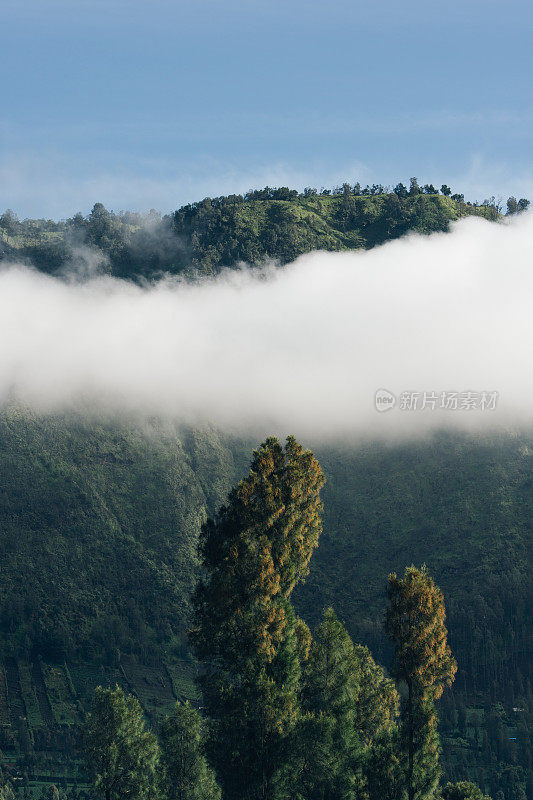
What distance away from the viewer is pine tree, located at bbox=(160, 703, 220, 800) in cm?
9181

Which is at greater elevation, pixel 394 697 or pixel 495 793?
pixel 394 697

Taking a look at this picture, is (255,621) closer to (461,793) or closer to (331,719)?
(331,719)

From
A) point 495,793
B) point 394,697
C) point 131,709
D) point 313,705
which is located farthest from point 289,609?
point 495,793

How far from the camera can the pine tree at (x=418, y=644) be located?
62281 mm

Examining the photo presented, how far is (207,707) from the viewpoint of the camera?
6397 cm

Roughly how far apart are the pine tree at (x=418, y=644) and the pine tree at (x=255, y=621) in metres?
7.20

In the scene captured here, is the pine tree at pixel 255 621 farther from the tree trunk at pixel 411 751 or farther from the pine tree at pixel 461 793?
the pine tree at pixel 461 793

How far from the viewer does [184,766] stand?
302 feet

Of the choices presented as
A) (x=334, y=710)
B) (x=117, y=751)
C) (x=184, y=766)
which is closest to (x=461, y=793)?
(x=184, y=766)

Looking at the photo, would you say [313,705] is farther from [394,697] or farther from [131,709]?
[131,709]

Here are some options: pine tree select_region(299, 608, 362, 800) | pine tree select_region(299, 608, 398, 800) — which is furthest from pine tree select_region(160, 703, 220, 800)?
pine tree select_region(299, 608, 398, 800)

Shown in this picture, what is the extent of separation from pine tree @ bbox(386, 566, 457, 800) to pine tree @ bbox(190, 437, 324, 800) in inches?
283

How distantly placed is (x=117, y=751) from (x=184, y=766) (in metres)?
8.94

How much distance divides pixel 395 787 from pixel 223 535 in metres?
23.8
